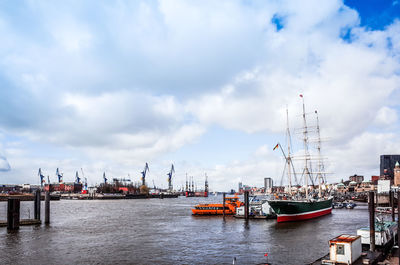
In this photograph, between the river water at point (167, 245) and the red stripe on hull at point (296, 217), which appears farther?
the red stripe on hull at point (296, 217)

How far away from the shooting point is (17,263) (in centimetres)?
3653

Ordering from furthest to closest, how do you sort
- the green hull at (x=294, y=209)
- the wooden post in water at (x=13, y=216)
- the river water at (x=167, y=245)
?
the green hull at (x=294, y=209)
the wooden post in water at (x=13, y=216)
the river water at (x=167, y=245)

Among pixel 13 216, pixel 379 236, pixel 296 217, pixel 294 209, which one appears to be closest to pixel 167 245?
pixel 379 236

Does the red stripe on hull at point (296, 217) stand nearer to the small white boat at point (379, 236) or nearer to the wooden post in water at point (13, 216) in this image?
the small white boat at point (379, 236)

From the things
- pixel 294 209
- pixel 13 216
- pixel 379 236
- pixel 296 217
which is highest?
pixel 379 236

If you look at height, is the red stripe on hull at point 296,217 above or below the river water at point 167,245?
below

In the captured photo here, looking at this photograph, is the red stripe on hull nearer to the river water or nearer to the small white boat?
the river water

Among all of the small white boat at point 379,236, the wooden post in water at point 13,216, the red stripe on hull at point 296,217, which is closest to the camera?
the small white boat at point 379,236

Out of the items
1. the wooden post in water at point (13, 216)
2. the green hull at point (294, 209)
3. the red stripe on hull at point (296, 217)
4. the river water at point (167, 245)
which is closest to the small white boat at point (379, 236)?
the river water at point (167, 245)

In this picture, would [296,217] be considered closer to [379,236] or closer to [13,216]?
[379,236]

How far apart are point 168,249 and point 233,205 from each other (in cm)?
5398

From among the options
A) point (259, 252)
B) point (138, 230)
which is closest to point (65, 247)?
point (138, 230)

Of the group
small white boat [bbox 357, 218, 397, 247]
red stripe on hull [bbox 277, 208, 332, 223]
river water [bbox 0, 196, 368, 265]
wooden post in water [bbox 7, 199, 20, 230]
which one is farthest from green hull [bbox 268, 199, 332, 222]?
wooden post in water [bbox 7, 199, 20, 230]

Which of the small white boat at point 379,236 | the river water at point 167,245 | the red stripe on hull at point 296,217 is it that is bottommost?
the red stripe on hull at point 296,217
